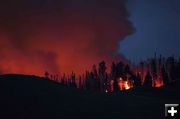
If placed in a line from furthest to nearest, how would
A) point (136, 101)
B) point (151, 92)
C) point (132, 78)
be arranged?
1. point (132, 78)
2. point (151, 92)
3. point (136, 101)

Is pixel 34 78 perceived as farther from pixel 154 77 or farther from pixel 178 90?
pixel 154 77

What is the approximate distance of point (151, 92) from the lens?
103 m

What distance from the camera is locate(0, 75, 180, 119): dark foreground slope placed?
55.7m

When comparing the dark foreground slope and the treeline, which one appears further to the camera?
the treeline

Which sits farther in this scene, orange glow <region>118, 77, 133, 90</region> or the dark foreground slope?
orange glow <region>118, 77, 133, 90</region>

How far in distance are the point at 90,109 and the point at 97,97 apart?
31.7ft

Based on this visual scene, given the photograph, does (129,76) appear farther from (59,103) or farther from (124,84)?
(59,103)

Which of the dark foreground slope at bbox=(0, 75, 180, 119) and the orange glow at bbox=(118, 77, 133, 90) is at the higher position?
the orange glow at bbox=(118, 77, 133, 90)

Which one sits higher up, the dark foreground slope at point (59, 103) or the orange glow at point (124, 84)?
the orange glow at point (124, 84)

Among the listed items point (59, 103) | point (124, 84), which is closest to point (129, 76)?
point (124, 84)

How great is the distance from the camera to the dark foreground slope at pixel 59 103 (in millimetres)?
55688

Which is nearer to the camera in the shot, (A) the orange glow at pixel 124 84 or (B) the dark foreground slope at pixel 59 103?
(B) the dark foreground slope at pixel 59 103

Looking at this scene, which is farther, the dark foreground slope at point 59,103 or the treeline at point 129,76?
the treeline at point 129,76

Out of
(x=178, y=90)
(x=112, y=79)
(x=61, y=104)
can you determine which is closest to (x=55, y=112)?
(x=61, y=104)
